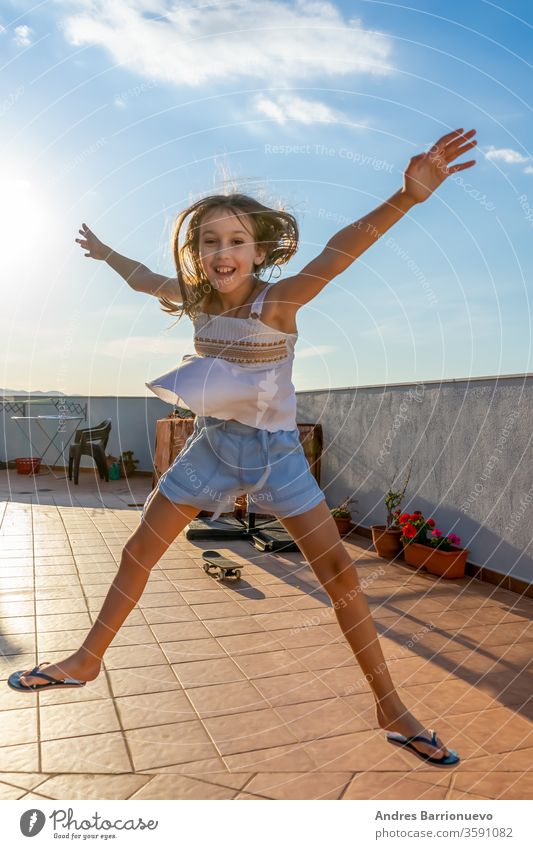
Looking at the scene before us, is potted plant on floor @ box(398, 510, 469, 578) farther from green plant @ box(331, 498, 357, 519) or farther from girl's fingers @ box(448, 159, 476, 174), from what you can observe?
girl's fingers @ box(448, 159, 476, 174)

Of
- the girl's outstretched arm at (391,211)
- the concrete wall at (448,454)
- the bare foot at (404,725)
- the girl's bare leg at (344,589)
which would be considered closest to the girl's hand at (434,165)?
the girl's outstretched arm at (391,211)

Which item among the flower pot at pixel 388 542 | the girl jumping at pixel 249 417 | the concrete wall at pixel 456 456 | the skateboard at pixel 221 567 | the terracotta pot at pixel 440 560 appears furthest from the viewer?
the flower pot at pixel 388 542

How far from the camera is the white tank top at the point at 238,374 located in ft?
5.78

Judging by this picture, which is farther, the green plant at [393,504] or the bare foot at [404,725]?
the green plant at [393,504]

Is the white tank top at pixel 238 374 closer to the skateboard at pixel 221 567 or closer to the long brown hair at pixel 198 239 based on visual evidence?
the long brown hair at pixel 198 239

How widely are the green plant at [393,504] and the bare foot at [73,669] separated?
3704 millimetres

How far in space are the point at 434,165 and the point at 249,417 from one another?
2.61ft

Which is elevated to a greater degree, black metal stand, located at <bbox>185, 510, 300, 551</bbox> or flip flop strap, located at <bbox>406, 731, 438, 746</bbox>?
flip flop strap, located at <bbox>406, 731, 438, 746</bbox>

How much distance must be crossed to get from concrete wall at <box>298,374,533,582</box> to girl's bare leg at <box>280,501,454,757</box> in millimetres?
2454

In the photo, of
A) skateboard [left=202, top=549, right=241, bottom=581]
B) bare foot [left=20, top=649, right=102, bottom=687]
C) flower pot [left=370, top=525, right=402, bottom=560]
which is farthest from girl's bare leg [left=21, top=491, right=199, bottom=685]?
flower pot [left=370, top=525, right=402, bottom=560]

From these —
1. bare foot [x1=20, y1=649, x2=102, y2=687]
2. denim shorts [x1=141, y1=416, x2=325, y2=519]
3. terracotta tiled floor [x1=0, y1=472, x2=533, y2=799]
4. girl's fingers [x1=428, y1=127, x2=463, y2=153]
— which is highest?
girl's fingers [x1=428, y1=127, x2=463, y2=153]

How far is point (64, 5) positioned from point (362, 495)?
4.62m

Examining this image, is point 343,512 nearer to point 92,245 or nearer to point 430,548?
point 430,548

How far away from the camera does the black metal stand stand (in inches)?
212
